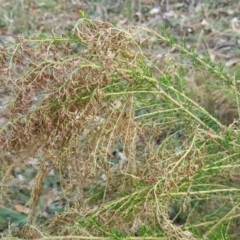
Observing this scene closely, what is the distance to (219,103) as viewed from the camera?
9.92 ft

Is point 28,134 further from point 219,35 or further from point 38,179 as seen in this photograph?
point 219,35

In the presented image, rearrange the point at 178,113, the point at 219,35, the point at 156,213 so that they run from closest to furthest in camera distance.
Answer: the point at 156,213 < the point at 178,113 < the point at 219,35

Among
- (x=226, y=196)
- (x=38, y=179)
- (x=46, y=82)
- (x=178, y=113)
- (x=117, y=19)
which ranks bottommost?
(x=117, y=19)

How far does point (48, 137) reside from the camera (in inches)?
60.6

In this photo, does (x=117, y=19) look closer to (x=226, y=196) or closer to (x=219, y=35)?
(x=219, y=35)

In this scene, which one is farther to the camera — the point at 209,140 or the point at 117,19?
the point at 117,19

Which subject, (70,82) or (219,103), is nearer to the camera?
(70,82)

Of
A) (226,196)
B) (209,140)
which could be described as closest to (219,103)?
(226,196)

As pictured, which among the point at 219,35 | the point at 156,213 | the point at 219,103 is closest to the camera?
the point at 156,213

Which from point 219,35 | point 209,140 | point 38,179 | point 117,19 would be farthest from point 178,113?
point 117,19

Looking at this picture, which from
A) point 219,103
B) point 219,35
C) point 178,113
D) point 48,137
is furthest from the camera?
point 219,35

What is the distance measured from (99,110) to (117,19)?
3.13m

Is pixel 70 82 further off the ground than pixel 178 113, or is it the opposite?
pixel 70 82

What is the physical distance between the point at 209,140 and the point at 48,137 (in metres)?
0.42
